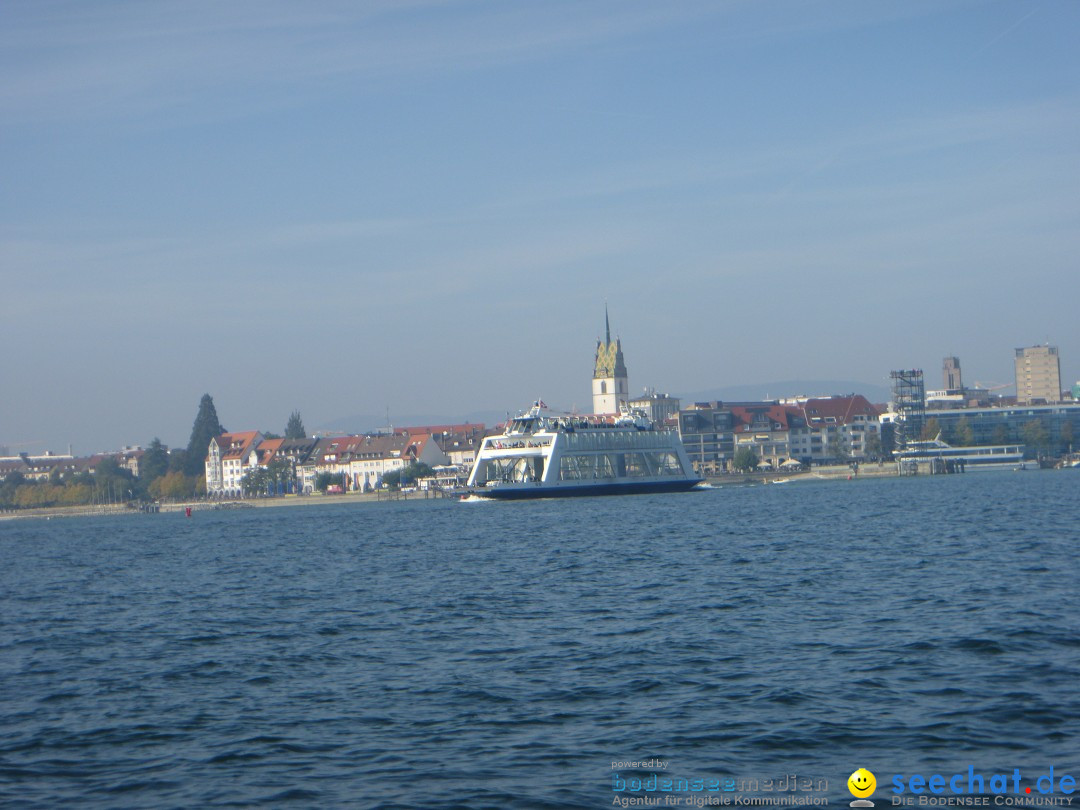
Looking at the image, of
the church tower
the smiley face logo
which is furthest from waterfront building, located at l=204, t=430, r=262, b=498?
the smiley face logo

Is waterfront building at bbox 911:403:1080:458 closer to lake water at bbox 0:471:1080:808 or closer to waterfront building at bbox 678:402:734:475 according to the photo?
waterfront building at bbox 678:402:734:475

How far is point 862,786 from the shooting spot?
9992 mm

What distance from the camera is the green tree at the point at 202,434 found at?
171 m

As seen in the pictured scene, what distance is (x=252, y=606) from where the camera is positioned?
24984 millimetres

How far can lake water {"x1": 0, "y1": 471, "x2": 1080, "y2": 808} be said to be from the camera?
1097 centimetres

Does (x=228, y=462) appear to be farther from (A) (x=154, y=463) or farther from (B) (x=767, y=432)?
(B) (x=767, y=432)

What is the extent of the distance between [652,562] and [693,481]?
6700 centimetres

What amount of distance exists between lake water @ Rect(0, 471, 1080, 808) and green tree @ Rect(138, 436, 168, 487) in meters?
145

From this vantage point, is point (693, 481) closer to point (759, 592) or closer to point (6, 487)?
point (759, 592)

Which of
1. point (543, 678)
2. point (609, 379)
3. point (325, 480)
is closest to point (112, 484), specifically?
point (325, 480)

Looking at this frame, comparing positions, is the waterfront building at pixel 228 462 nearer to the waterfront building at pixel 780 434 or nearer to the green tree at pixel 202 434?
the green tree at pixel 202 434

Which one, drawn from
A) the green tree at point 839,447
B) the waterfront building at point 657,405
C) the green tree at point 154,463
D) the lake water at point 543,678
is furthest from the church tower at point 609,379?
the lake water at point 543,678

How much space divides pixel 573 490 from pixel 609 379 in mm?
91639

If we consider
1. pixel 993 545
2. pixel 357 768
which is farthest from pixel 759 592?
pixel 357 768
